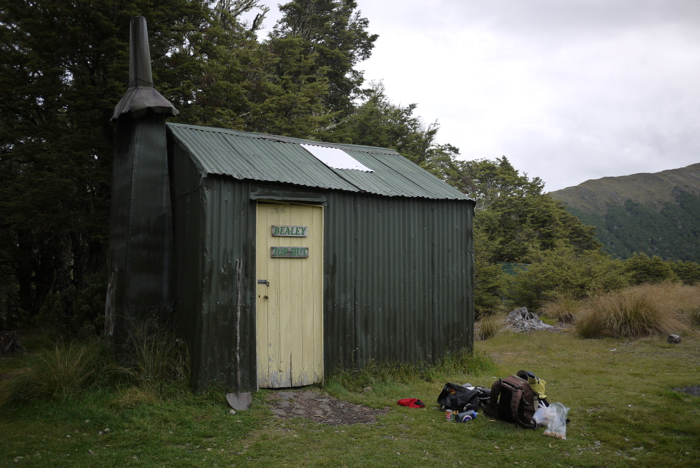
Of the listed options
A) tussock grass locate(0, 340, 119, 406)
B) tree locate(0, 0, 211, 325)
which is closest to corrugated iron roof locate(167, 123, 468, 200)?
tussock grass locate(0, 340, 119, 406)

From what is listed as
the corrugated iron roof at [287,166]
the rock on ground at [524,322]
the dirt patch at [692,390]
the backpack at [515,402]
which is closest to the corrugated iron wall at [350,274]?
the corrugated iron roof at [287,166]

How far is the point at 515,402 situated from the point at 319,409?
2277 millimetres

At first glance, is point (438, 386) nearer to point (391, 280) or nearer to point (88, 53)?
point (391, 280)

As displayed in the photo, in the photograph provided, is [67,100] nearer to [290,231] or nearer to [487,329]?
[290,231]

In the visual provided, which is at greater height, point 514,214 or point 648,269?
point 514,214

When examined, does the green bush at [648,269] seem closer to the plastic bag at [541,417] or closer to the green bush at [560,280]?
the green bush at [560,280]

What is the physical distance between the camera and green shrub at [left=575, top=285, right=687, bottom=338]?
11.2 m

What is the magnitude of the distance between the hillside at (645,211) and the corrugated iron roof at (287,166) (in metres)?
57.8

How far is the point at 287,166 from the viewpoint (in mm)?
7465

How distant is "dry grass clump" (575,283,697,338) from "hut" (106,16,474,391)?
4.72 m

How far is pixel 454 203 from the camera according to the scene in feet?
28.5

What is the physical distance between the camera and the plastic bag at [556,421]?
5109mm

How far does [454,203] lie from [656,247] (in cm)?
6611

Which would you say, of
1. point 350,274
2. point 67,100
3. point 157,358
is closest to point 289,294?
point 350,274
